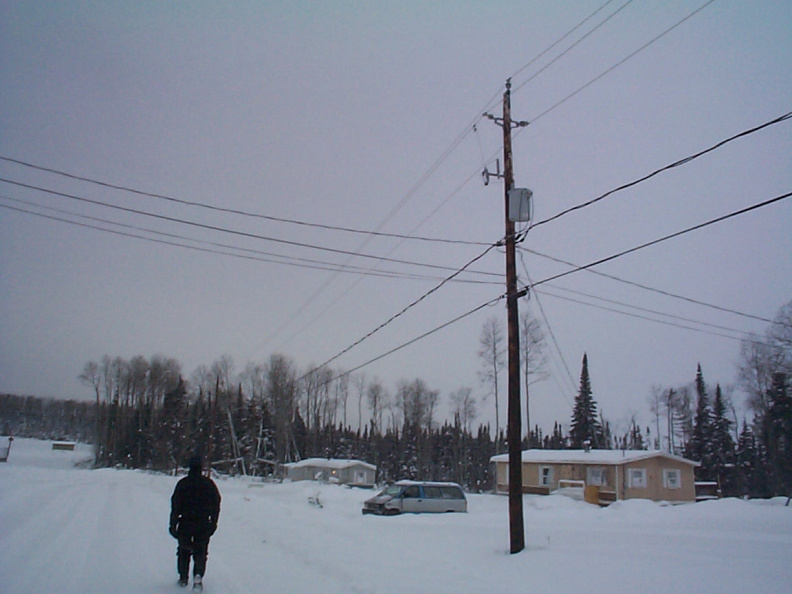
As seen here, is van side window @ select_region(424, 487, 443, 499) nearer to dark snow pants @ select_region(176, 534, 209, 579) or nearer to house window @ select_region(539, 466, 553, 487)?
dark snow pants @ select_region(176, 534, 209, 579)

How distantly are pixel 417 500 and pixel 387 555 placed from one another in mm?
13699

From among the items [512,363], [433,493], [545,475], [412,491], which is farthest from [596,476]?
[512,363]

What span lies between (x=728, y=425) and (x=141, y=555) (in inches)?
2573

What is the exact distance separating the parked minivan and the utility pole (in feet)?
40.3

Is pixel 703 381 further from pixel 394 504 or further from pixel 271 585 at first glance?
pixel 271 585

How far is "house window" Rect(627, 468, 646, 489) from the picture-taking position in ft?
126

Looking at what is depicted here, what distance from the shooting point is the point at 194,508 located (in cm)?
931

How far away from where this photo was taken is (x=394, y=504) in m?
25.8

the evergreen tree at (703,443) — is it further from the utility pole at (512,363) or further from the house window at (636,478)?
the utility pole at (512,363)

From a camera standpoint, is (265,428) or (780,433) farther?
(265,428)

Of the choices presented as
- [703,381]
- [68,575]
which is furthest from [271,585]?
[703,381]

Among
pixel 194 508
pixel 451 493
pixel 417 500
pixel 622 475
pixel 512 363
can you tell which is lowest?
pixel 417 500

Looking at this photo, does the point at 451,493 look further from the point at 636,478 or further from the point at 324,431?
the point at 324,431

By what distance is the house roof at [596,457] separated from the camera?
128 ft
